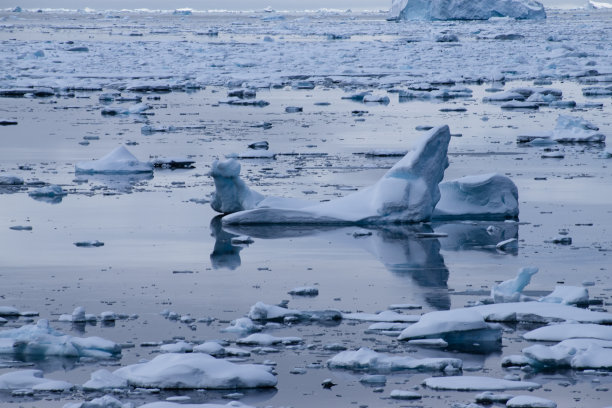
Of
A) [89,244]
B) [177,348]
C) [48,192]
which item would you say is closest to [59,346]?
[177,348]

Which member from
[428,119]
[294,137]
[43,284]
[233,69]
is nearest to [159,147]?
[294,137]

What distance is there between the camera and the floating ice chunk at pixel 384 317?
272 inches

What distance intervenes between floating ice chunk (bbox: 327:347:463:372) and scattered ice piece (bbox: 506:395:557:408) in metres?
0.63

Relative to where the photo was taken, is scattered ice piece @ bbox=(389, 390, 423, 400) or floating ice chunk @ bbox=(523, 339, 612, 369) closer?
scattered ice piece @ bbox=(389, 390, 423, 400)

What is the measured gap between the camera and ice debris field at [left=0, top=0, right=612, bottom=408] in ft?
18.8

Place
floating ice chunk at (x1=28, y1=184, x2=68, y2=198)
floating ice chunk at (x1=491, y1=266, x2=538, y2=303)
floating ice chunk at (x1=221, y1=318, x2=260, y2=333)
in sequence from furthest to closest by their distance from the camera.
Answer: floating ice chunk at (x1=28, y1=184, x2=68, y2=198) → floating ice chunk at (x1=491, y1=266, x2=538, y2=303) → floating ice chunk at (x1=221, y1=318, x2=260, y2=333)

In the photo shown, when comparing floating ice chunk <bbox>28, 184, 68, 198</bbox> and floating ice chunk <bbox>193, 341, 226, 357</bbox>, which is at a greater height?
floating ice chunk <bbox>193, 341, 226, 357</bbox>

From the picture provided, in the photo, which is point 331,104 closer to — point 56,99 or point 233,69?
point 56,99

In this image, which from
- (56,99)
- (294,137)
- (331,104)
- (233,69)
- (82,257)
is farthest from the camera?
(233,69)

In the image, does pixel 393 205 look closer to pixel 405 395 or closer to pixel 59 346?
pixel 59 346

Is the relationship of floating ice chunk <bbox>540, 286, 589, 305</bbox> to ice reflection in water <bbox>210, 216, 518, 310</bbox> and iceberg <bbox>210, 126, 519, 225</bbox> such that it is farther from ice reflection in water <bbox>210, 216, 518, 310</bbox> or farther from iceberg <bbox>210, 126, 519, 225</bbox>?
iceberg <bbox>210, 126, 519, 225</bbox>

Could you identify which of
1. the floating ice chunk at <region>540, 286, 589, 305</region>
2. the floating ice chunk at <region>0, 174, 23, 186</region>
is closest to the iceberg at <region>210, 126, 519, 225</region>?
the floating ice chunk at <region>0, 174, 23, 186</region>

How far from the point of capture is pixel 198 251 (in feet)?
30.3

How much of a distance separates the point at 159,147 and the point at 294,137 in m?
2.14
